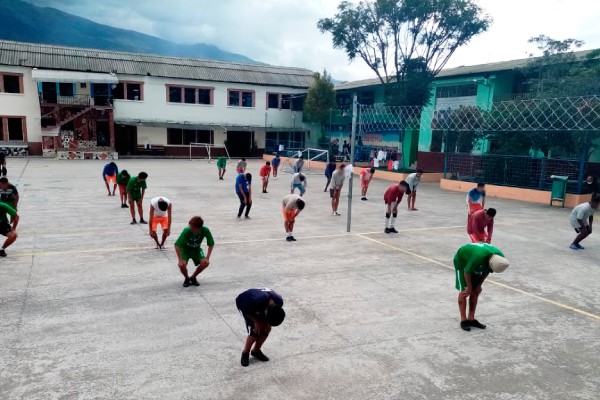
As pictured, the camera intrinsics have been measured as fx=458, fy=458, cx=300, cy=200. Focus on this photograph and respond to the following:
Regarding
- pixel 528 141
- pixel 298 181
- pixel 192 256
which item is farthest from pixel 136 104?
pixel 192 256

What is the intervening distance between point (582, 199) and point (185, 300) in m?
16.9

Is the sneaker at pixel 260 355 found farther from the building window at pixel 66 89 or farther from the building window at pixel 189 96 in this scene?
the building window at pixel 189 96

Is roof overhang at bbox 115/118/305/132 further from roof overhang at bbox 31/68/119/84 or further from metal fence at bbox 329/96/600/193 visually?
metal fence at bbox 329/96/600/193

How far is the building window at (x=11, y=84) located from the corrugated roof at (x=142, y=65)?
1063 mm

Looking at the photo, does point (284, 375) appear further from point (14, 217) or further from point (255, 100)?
point (255, 100)

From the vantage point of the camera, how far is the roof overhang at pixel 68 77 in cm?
3450

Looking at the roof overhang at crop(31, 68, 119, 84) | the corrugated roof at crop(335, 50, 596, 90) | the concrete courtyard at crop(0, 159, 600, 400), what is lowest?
the concrete courtyard at crop(0, 159, 600, 400)

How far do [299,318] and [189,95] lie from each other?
37.9 meters

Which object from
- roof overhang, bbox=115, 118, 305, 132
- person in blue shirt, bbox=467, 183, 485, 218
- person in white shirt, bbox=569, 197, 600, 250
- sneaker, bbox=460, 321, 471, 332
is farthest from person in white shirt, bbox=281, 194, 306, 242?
roof overhang, bbox=115, 118, 305, 132

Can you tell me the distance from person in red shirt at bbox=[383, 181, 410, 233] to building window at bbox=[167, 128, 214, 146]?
32358mm

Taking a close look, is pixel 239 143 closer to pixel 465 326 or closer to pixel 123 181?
pixel 123 181

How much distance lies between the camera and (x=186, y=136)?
41.7m

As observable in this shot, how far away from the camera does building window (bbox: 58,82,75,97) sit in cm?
3694

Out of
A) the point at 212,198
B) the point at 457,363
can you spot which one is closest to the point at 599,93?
the point at 212,198
